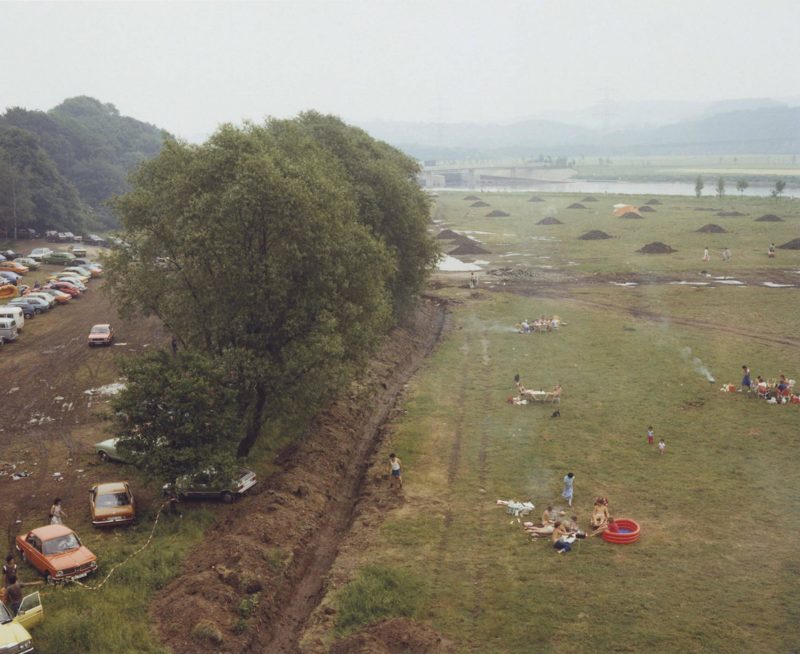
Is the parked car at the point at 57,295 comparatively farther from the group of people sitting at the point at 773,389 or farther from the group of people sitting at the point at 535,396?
the group of people sitting at the point at 773,389

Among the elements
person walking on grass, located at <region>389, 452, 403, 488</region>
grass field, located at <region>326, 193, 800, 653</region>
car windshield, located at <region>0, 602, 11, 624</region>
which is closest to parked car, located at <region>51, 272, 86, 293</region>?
grass field, located at <region>326, 193, 800, 653</region>

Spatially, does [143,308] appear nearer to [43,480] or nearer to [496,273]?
[43,480]

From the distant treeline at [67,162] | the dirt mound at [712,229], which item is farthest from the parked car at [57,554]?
the dirt mound at [712,229]

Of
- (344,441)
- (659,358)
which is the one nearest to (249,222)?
(344,441)

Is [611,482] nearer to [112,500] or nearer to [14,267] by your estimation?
[112,500]

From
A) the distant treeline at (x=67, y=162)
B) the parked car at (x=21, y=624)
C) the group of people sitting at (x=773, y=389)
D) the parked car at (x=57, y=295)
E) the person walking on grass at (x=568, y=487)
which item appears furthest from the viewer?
the distant treeline at (x=67, y=162)

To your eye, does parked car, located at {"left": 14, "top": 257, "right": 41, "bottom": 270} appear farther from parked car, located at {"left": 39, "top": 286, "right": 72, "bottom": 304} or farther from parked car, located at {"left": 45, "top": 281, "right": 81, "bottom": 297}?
parked car, located at {"left": 39, "top": 286, "right": 72, "bottom": 304}
